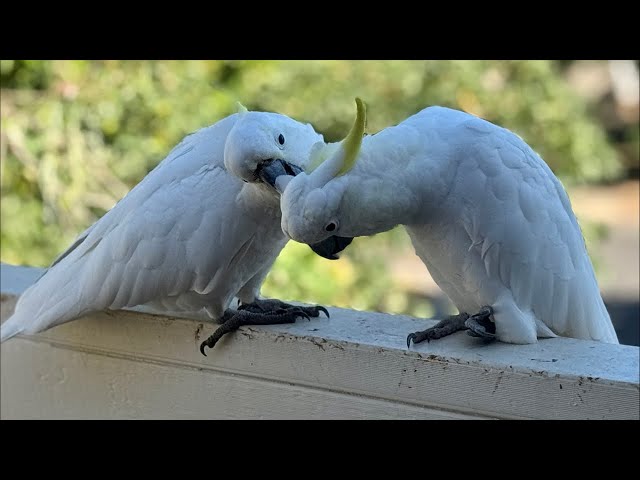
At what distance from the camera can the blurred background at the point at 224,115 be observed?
2.48 meters

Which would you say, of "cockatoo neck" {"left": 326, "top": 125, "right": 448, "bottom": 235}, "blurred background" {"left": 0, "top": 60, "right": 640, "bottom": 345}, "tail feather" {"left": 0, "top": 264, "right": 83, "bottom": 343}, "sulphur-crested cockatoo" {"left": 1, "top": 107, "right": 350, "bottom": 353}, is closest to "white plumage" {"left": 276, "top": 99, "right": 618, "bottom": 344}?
"cockatoo neck" {"left": 326, "top": 125, "right": 448, "bottom": 235}

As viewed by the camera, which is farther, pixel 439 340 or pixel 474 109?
pixel 474 109

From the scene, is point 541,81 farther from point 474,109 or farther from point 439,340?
point 439,340

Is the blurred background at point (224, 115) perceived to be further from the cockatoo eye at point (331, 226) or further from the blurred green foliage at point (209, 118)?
the cockatoo eye at point (331, 226)

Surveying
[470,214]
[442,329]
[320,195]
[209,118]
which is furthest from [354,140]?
[209,118]

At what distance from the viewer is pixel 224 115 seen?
252 cm

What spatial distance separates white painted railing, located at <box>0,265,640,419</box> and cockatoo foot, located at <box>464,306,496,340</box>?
2cm

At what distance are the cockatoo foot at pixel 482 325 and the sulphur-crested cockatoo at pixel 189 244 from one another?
0.28 meters

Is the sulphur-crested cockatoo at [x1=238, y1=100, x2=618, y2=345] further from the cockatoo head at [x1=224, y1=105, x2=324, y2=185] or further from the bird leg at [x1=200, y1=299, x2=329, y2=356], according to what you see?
the bird leg at [x1=200, y1=299, x2=329, y2=356]

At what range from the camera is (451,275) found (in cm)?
131

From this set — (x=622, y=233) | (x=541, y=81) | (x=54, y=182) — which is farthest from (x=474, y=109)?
(x=622, y=233)

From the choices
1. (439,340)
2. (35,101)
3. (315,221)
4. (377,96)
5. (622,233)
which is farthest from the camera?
(622,233)

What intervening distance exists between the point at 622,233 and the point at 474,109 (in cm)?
269

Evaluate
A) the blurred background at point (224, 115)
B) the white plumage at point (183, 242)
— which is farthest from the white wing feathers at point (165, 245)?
the blurred background at point (224, 115)
